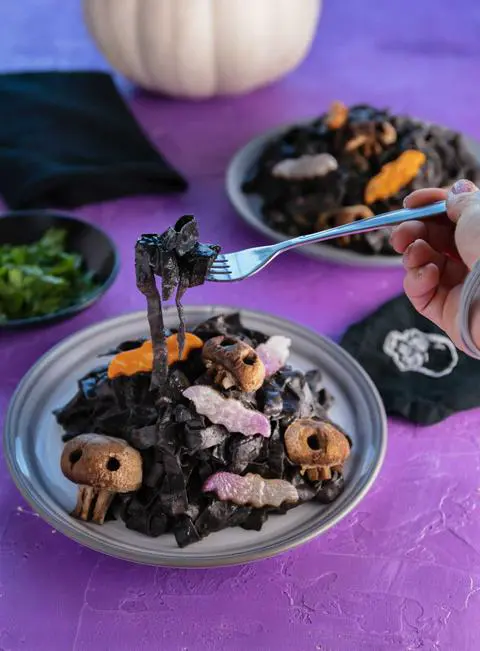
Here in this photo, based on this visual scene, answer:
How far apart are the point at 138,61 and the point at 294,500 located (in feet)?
4.06

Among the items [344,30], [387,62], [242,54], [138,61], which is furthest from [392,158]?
[344,30]

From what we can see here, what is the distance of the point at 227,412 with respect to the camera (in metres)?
0.88

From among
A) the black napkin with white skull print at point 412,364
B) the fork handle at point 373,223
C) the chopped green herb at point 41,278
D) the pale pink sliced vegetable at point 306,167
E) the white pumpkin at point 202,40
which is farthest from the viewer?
the white pumpkin at point 202,40

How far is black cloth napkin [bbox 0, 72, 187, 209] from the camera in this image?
59.6 inches

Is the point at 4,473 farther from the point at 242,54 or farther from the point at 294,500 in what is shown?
the point at 242,54

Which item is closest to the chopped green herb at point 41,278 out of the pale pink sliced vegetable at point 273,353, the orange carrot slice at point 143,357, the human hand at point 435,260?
the orange carrot slice at point 143,357

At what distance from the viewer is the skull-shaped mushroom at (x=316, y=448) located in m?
0.90

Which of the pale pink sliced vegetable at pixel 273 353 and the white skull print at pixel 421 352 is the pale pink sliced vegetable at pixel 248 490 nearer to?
the pale pink sliced vegetable at pixel 273 353

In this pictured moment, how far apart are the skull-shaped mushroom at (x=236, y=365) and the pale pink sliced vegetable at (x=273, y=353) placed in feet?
0.10

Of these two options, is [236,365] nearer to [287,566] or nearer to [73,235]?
[287,566]

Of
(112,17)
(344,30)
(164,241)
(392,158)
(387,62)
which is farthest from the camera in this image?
(344,30)

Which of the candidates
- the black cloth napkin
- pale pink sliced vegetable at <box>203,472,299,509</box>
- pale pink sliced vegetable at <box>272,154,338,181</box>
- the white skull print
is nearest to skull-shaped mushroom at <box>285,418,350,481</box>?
pale pink sliced vegetable at <box>203,472,299,509</box>

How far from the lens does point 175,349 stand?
0.94 meters

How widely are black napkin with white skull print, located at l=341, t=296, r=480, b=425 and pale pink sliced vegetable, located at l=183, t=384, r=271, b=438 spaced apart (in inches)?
10.9
